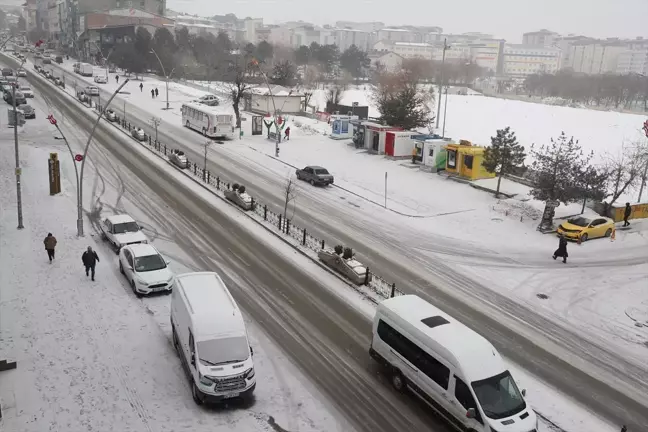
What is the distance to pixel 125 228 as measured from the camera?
2677 centimetres

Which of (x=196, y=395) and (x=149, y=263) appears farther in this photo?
(x=149, y=263)

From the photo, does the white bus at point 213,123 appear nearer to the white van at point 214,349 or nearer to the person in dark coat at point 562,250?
the person in dark coat at point 562,250

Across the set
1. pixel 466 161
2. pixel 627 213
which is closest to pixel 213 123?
pixel 466 161

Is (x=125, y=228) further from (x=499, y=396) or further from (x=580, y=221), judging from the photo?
(x=580, y=221)

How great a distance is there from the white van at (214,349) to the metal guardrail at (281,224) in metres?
7.72

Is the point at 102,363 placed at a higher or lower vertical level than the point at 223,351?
lower

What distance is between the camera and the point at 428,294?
2291 cm

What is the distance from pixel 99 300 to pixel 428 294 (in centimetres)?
1223

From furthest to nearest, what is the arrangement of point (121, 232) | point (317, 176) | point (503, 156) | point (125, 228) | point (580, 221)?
point (317, 176) < point (503, 156) < point (580, 221) < point (125, 228) < point (121, 232)

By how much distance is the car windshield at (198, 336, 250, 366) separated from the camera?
49.0 feet

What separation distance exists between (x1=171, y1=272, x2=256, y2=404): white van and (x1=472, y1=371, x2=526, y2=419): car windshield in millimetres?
5707

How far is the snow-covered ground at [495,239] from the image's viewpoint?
2258cm

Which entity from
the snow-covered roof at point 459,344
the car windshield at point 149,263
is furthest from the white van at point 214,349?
the car windshield at point 149,263

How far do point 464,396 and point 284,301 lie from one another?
9.23 m
